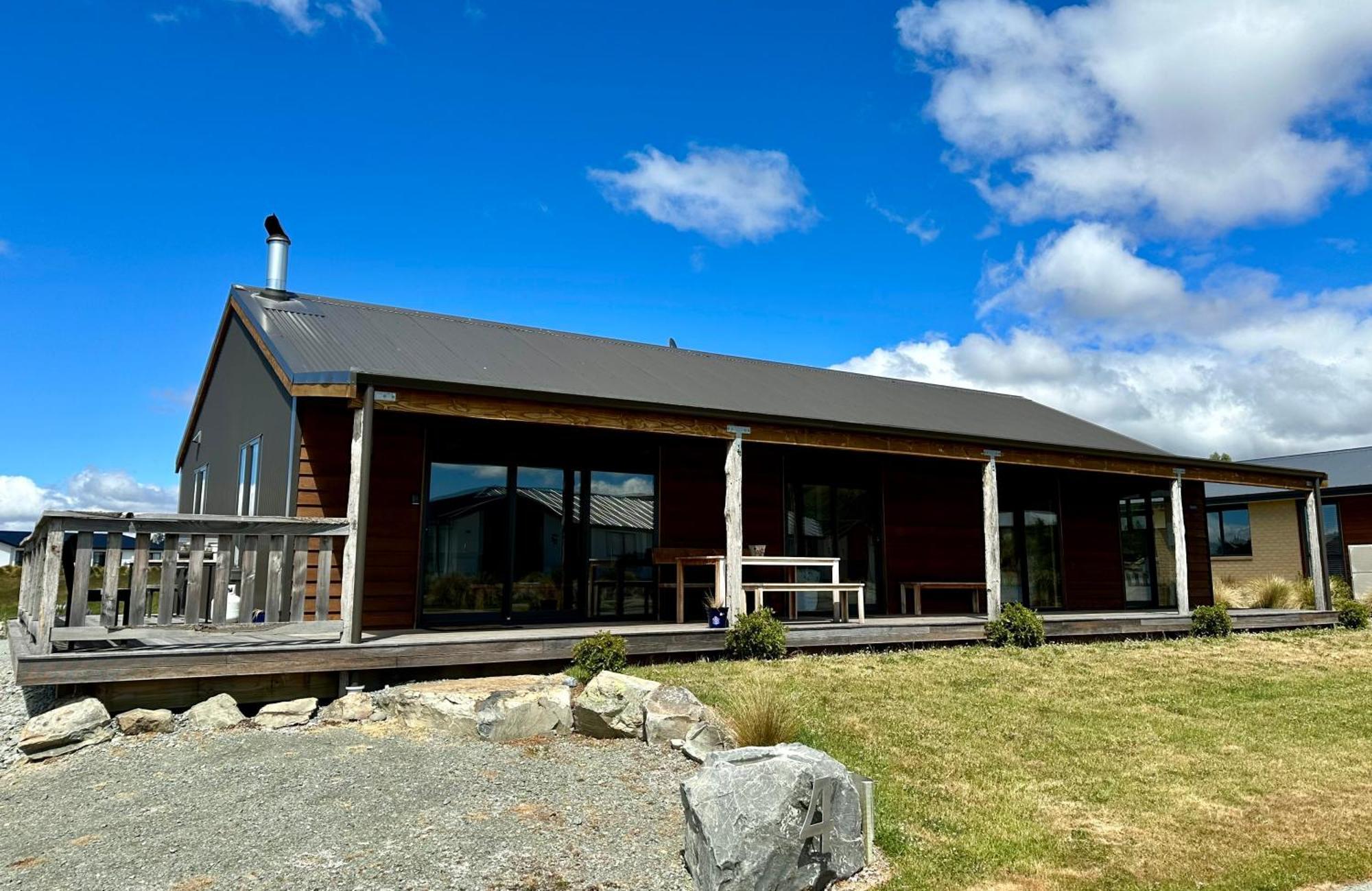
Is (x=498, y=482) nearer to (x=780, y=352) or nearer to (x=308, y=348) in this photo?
(x=308, y=348)

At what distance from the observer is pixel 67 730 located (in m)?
5.86

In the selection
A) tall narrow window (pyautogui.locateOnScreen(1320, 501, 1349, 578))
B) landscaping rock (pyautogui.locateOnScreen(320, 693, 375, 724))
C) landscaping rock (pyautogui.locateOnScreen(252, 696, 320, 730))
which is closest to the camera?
landscaping rock (pyautogui.locateOnScreen(252, 696, 320, 730))

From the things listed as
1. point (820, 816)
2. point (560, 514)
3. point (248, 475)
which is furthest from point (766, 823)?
point (248, 475)

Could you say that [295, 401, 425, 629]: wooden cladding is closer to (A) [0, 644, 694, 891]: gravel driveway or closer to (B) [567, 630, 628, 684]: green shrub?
(B) [567, 630, 628, 684]: green shrub

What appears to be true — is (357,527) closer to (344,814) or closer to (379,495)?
(379,495)

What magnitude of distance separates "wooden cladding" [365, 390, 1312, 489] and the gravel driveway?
3.06m

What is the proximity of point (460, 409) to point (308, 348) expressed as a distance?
2.89m

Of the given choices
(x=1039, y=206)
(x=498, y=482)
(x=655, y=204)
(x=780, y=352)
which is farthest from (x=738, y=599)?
(x=1039, y=206)

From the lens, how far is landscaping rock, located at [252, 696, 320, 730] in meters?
6.47

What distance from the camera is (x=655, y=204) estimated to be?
59.8ft

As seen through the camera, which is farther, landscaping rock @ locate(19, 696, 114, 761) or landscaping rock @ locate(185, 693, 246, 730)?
landscaping rock @ locate(185, 693, 246, 730)

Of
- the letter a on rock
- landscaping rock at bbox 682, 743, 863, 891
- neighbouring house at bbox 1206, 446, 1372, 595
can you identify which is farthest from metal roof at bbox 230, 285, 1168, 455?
neighbouring house at bbox 1206, 446, 1372, 595

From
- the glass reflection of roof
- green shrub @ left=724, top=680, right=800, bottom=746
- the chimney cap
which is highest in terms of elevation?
the chimney cap

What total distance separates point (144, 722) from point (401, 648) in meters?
1.88
